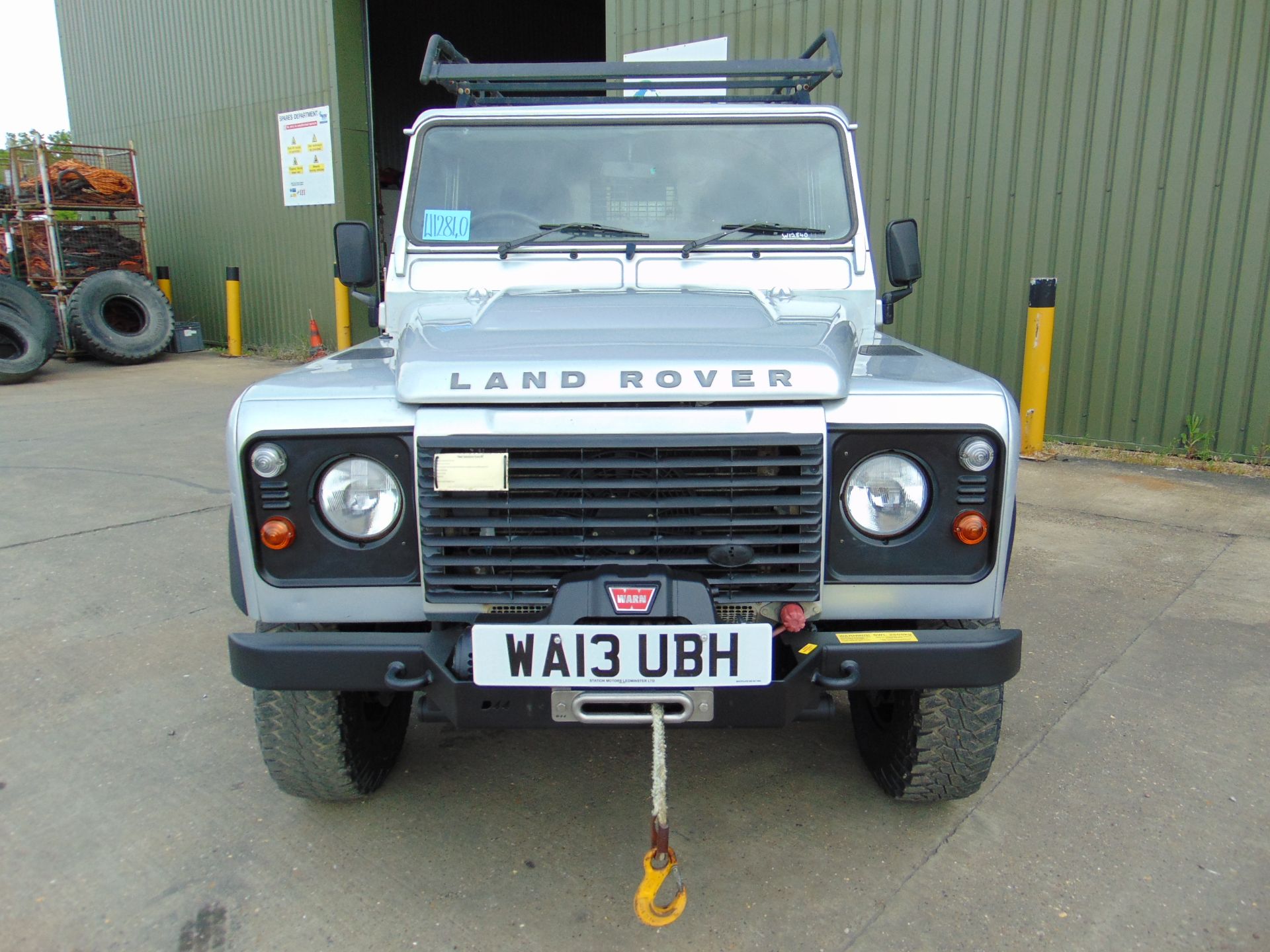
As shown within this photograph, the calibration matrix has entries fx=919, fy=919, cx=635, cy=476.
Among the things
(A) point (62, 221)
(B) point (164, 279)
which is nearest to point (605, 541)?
(A) point (62, 221)

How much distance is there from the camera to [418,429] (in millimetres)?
1913

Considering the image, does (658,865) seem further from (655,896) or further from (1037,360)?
(1037,360)

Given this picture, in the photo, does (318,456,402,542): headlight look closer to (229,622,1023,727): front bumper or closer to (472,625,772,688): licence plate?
(229,622,1023,727): front bumper

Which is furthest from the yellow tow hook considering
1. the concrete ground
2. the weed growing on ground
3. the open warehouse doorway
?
the open warehouse doorway

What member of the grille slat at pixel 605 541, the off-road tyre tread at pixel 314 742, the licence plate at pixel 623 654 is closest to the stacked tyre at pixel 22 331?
the off-road tyre tread at pixel 314 742

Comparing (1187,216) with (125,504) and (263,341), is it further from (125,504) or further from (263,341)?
(263,341)

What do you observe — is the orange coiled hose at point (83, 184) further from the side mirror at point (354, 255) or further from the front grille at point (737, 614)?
the front grille at point (737, 614)

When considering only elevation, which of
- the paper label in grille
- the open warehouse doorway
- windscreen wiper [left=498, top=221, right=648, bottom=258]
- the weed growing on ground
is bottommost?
the weed growing on ground

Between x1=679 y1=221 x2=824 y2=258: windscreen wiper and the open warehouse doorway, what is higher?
the open warehouse doorway

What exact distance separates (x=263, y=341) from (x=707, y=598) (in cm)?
1196

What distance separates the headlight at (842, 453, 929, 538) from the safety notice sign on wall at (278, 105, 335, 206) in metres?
10.4

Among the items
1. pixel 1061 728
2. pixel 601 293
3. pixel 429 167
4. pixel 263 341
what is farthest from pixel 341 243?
pixel 263 341

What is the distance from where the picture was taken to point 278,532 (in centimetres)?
201

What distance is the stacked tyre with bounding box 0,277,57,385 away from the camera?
9.82 m
